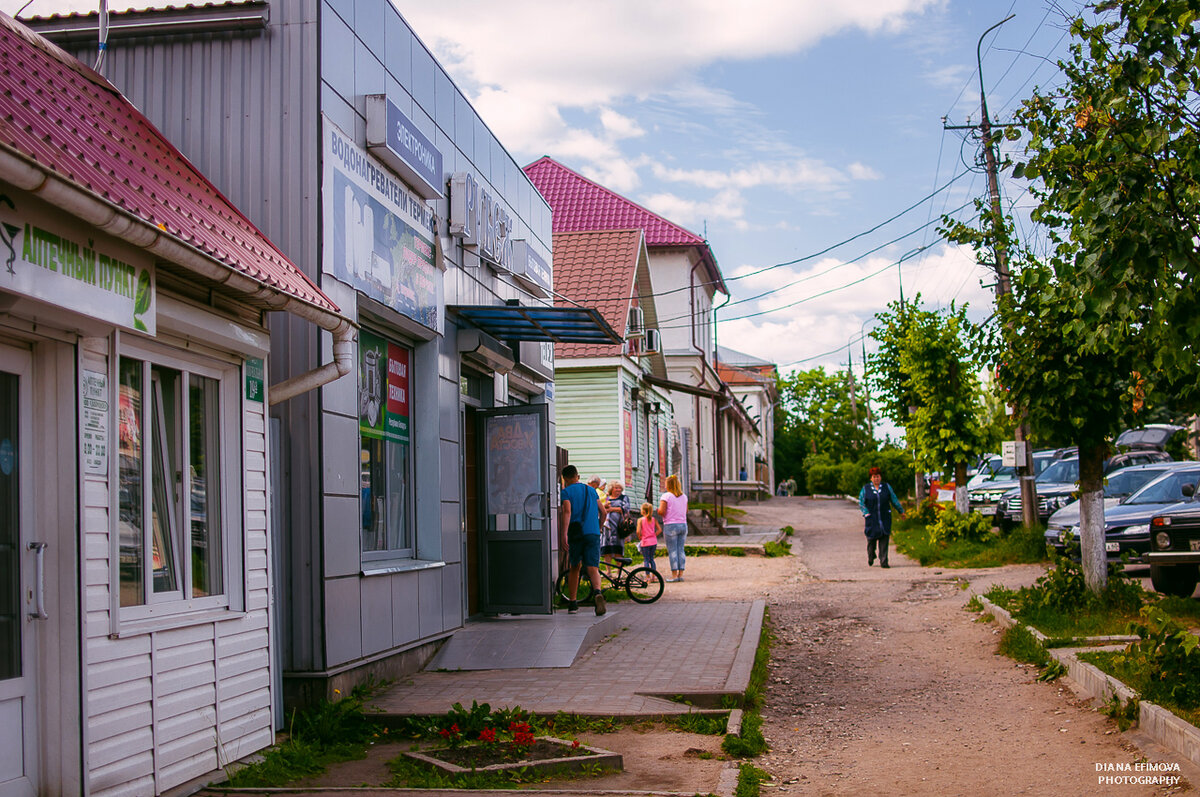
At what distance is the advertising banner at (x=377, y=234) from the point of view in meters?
8.30

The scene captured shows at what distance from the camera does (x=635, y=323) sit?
26312 mm

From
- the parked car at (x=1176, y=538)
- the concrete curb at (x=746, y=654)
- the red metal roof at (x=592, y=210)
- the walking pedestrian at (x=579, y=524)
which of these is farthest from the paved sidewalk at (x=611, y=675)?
the red metal roof at (x=592, y=210)

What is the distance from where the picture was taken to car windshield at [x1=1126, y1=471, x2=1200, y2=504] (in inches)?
631

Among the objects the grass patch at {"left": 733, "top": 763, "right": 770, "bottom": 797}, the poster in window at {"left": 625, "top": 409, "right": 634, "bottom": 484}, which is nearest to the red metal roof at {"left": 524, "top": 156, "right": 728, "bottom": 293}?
the poster in window at {"left": 625, "top": 409, "right": 634, "bottom": 484}

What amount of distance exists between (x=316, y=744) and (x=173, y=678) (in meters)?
1.46

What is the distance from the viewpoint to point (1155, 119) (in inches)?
263

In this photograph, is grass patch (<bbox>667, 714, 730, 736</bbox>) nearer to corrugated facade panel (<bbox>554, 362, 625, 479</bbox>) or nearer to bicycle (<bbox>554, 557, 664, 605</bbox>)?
bicycle (<bbox>554, 557, 664, 605</bbox>)

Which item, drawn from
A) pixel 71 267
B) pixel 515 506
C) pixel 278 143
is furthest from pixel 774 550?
pixel 71 267

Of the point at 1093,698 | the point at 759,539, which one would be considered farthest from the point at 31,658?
the point at 759,539

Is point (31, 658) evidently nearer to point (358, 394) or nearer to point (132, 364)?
point (132, 364)

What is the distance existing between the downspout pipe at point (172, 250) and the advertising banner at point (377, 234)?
1099 millimetres

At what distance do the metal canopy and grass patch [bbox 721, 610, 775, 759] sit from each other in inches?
140

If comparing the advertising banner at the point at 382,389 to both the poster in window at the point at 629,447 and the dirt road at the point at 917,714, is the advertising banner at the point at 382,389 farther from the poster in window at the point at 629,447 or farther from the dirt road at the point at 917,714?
the poster in window at the point at 629,447

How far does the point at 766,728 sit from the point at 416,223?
17.5 ft
